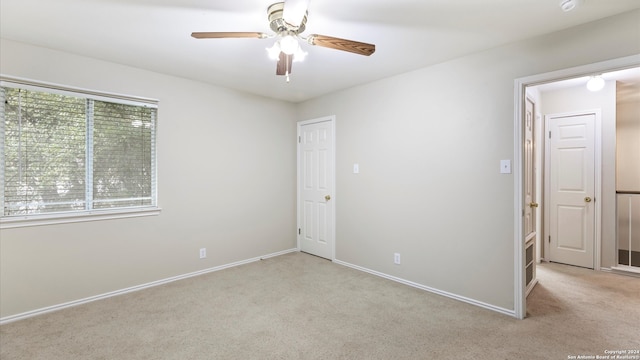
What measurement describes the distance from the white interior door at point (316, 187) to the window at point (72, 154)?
2059mm

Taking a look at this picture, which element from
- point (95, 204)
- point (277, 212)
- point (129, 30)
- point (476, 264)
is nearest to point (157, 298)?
point (95, 204)

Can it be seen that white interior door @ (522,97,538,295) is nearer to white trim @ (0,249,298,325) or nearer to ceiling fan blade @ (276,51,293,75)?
ceiling fan blade @ (276,51,293,75)

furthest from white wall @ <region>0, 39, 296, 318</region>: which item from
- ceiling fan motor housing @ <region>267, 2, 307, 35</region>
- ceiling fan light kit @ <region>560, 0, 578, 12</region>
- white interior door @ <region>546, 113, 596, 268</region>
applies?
white interior door @ <region>546, 113, 596, 268</region>

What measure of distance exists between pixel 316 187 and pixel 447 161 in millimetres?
1982

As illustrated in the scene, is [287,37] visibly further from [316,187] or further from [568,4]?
[316,187]

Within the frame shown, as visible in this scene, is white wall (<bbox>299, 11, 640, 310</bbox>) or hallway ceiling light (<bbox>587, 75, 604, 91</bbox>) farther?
hallway ceiling light (<bbox>587, 75, 604, 91</bbox>)

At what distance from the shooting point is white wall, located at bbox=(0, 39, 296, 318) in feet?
8.50

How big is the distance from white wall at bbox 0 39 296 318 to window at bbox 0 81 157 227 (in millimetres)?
117

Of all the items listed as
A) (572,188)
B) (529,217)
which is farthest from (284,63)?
(572,188)

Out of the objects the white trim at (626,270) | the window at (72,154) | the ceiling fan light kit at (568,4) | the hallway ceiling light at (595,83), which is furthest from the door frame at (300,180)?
the white trim at (626,270)

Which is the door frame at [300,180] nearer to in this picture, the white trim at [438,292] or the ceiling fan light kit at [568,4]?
the white trim at [438,292]

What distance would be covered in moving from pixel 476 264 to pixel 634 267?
2561mm

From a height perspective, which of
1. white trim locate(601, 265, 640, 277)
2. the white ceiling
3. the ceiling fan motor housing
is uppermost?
the white ceiling

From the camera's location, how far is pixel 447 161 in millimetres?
2951
